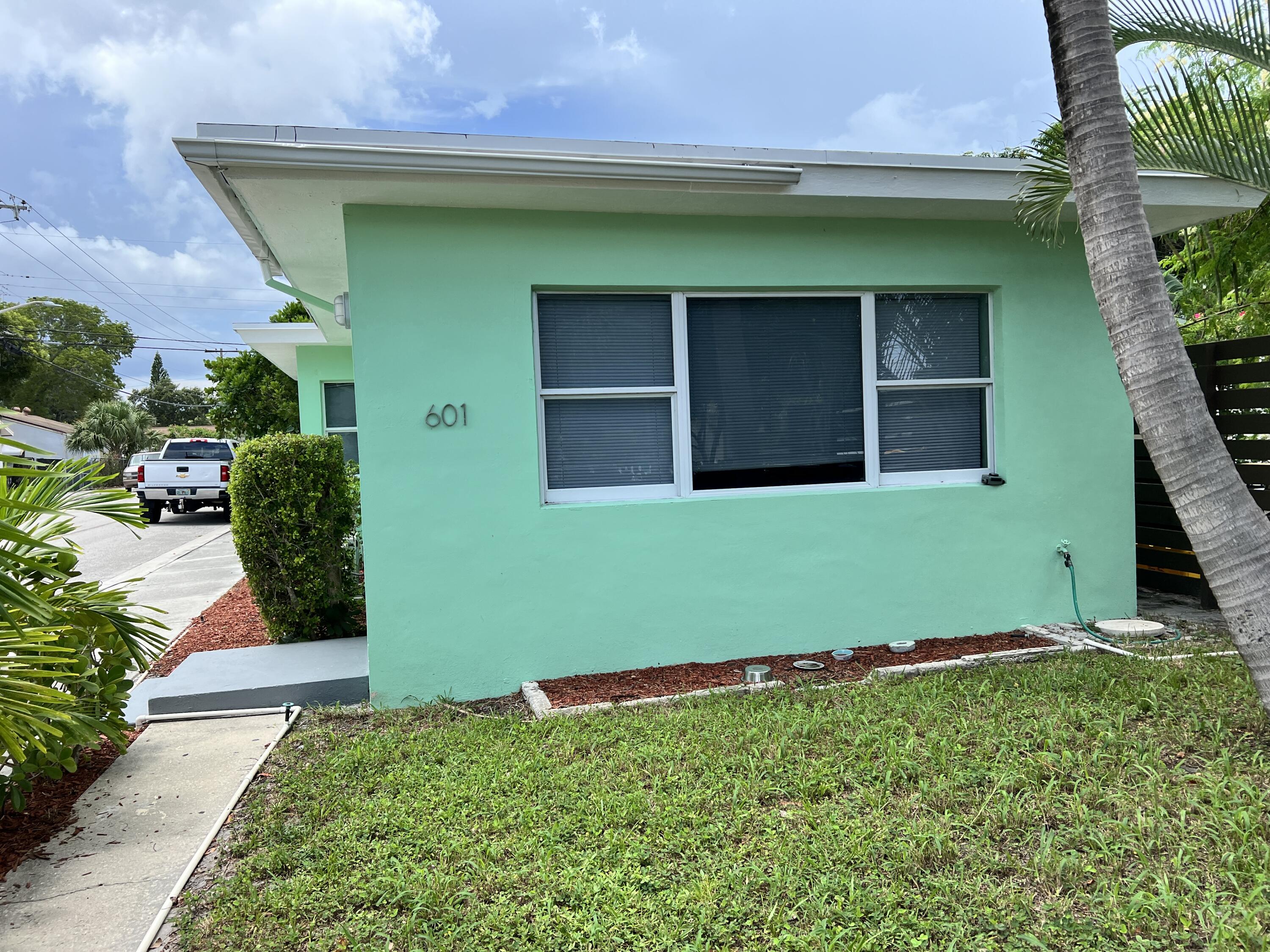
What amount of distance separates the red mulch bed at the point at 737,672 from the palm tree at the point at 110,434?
139 ft

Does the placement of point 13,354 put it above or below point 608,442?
above

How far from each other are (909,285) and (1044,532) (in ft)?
7.04

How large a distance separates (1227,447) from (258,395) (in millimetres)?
22465

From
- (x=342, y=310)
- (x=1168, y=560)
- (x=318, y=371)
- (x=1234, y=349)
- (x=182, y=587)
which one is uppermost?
(x=318, y=371)

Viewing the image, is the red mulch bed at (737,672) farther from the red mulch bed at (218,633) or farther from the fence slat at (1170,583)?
the red mulch bed at (218,633)

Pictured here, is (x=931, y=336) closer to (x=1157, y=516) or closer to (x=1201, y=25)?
(x=1201, y=25)

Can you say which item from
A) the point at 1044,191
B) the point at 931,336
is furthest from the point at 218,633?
the point at 1044,191

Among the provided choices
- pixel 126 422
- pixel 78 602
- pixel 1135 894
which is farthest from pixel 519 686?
pixel 126 422

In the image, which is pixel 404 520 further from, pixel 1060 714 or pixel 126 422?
pixel 126 422

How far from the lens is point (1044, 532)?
5.99 metres

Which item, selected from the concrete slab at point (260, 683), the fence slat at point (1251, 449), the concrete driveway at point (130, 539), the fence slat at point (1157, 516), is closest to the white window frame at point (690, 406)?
the concrete slab at point (260, 683)

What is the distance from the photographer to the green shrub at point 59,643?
8.77ft

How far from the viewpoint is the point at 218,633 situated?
22.8ft

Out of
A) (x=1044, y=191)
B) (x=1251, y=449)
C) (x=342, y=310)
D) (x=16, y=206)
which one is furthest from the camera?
(x=16, y=206)
